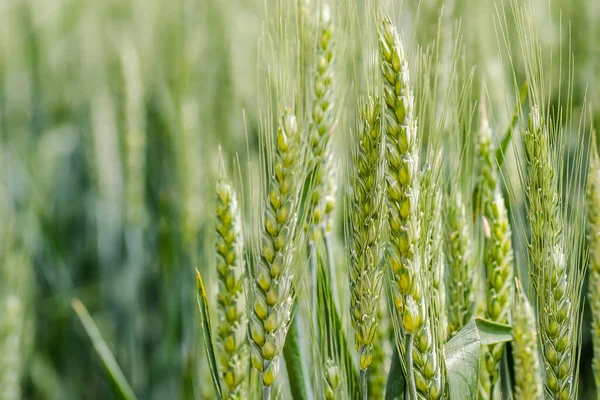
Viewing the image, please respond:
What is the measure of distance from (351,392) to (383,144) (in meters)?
0.29

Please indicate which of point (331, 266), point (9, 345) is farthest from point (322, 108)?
point (9, 345)

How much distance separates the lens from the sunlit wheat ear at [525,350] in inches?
25.2

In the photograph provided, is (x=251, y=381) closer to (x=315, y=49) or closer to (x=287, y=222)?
(x=287, y=222)

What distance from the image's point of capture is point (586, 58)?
6.47 ft

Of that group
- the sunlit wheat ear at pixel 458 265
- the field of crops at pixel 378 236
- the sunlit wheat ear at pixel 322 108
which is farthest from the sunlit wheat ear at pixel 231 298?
the sunlit wheat ear at pixel 458 265

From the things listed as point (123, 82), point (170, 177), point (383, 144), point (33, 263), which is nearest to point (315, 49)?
point (383, 144)

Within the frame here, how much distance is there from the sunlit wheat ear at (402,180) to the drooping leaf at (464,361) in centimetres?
7

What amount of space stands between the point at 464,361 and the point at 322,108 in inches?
12.8

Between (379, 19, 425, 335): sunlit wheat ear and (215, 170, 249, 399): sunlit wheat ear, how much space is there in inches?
6.3

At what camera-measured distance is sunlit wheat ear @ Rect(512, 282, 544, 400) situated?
0.64 metres

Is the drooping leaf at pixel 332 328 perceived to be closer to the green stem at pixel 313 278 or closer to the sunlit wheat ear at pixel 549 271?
the green stem at pixel 313 278

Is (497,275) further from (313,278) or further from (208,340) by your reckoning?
(208,340)

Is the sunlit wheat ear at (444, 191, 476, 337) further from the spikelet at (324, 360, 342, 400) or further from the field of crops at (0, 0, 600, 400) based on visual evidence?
the spikelet at (324, 360, 342, 400)

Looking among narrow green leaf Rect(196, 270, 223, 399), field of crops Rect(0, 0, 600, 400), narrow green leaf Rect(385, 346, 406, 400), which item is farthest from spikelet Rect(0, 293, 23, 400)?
narrow green leaf Rect(385, 346, 406, 400)
